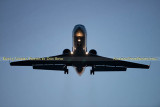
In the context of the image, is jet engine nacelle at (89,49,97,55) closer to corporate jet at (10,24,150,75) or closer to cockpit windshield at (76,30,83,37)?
corporate jet at (10,24,150,75)

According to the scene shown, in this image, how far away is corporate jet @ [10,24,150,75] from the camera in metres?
30.1

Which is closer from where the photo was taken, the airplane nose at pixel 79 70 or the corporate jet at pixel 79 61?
the corporate jet at pixel 79 61

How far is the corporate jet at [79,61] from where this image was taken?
3009 centimetres

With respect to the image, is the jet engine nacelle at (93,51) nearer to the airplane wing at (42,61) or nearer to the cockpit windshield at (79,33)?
the cockpit windshield at (79,33)

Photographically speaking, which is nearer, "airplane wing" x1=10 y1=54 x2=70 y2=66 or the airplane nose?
"airplane wing" x1=10 y1=54 x2=70 y2=66

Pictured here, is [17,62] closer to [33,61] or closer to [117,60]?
Result: [33,61]

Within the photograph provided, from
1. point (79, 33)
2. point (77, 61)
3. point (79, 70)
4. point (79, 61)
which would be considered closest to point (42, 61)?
point (77, 61)

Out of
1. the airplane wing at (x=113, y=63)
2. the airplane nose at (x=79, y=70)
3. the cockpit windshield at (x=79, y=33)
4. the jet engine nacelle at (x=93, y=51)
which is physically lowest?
the airplane nose at (x=79, y=70)

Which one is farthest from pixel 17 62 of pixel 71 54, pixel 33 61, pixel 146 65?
pixel 146 65

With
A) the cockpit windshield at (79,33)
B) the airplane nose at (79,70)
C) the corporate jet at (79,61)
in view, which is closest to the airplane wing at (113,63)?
the corporate jet at (79,61)

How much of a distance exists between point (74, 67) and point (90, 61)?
387 cm

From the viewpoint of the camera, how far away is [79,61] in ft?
97.8

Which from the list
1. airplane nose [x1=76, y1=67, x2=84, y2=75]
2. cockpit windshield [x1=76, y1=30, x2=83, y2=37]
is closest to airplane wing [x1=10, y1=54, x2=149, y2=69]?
airplane nose [x1=76, y1=67, x2=84, y2=75]

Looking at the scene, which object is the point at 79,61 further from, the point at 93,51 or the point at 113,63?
the point at 113,63
